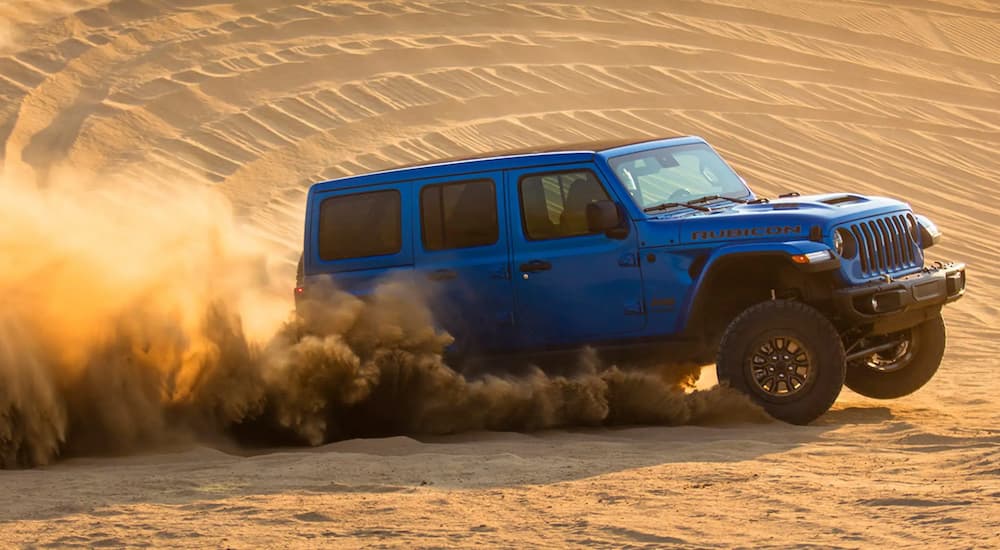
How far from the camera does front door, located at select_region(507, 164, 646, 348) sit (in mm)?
8984

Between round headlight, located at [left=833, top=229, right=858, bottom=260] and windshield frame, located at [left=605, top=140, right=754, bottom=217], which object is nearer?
round headlight, located at [left=833, top=229, right=858, bottom=260]

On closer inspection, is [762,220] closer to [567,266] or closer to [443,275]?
[567,266]

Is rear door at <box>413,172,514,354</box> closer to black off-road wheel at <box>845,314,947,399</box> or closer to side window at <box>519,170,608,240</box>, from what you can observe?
side window at <box>519,170,608,240</box>

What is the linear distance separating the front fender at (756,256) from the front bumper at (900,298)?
0.80 ft

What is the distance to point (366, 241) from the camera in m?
9.73

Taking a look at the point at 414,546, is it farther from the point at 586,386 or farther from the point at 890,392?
the point at 890,392

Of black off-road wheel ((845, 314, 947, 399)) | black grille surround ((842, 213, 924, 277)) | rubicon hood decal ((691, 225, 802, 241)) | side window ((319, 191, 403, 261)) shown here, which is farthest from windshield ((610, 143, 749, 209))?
side window ((319, 191, 403, 261))

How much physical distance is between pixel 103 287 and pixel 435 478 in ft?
10.1

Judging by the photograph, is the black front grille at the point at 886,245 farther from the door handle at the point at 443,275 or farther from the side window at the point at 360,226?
the side window at the point at 360,226

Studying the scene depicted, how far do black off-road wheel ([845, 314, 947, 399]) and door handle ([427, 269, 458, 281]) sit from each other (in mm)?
2615

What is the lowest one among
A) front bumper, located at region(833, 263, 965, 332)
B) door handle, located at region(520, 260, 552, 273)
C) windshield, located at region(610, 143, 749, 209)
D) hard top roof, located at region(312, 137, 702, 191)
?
front bumper, located at region(833, 263, 965, 332)

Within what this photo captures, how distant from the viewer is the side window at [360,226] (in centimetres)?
966

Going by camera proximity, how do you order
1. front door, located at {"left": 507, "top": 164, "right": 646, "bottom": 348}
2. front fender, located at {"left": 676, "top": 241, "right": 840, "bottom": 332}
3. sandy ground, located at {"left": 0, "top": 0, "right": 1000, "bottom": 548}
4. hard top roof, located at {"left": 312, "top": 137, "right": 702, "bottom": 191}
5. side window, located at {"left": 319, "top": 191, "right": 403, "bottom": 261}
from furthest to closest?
side window, located at {"left": 319, "top": 191, "right": 403, "bottom": 261} → hard top roof, located at {"left": 312, "top": 137, "right": 702, "bottom": 191} → front door, located at {"left": 507, "top": 164, "right": 646, "bottom": 348} → front fender, located at {"left": 676, "top": 241, "right": 840, "bottom": 332} → sandy ground, located at {"left": 0, "top": 0, "right": 1000, "bottom": 548}

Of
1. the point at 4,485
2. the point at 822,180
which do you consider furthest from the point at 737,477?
the point at 822,180
